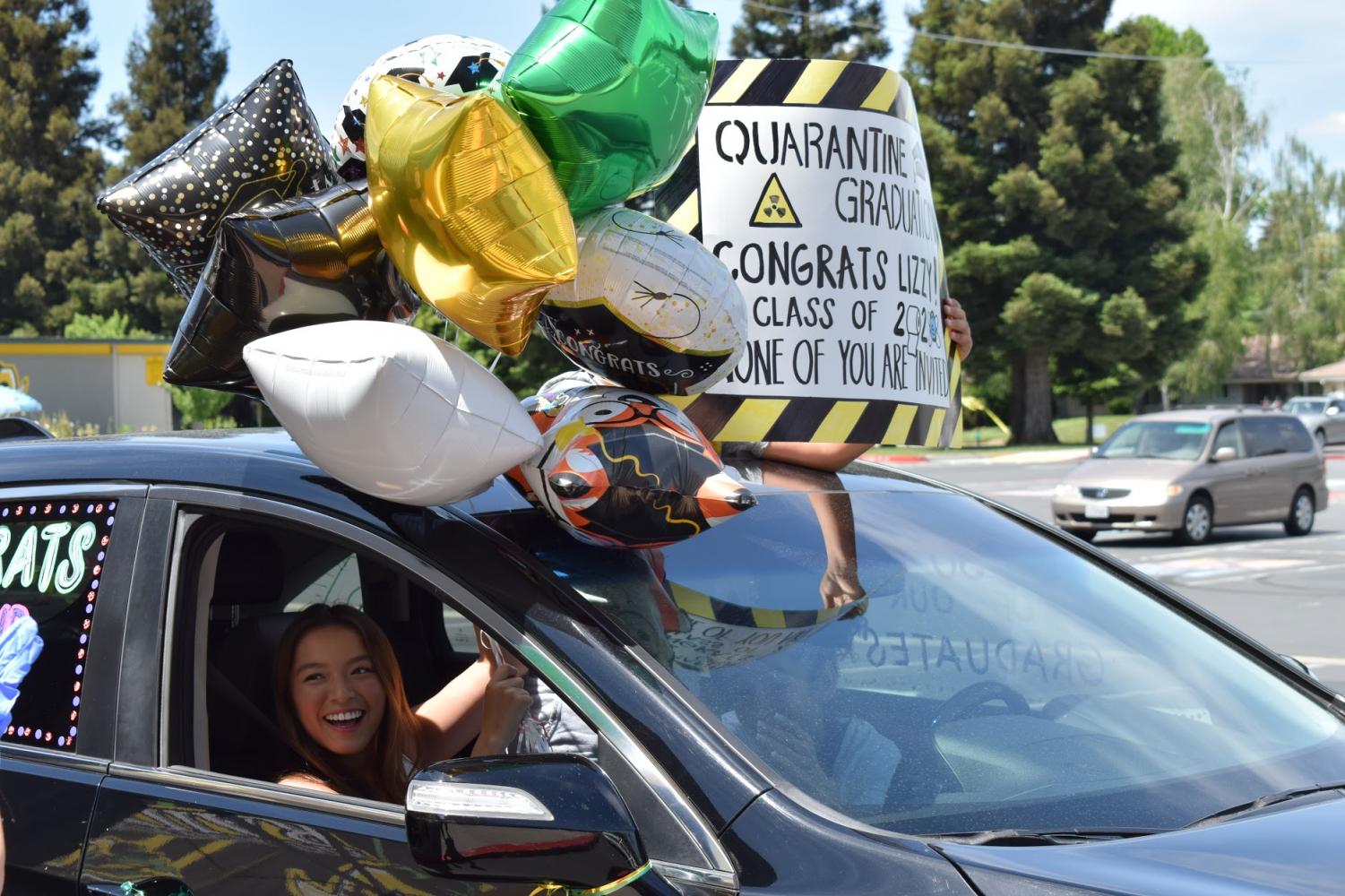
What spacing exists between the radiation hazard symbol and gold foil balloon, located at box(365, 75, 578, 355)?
3.70ft

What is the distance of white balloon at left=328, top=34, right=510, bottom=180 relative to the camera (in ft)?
7.97

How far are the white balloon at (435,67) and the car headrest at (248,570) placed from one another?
766mm

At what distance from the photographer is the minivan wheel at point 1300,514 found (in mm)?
17344

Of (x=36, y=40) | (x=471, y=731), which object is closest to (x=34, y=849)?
(x=471, y=731)

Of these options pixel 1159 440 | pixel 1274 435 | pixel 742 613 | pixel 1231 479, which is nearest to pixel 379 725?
pixel 742 613

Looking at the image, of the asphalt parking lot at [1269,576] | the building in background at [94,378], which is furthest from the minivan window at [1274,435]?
the building in background at [94,378]

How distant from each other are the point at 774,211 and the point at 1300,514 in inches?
636

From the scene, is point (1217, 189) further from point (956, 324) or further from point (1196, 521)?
point (956, 324)

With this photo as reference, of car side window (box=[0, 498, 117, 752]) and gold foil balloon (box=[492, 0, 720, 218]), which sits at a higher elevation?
gold foil balloon (box=[492, 0, 720, 218])

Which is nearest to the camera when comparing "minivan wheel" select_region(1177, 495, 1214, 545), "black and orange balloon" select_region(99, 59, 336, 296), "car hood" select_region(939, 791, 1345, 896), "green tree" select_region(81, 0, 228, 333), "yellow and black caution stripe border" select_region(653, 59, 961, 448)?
"car hood" select_region(939, 791, 1345, 896)

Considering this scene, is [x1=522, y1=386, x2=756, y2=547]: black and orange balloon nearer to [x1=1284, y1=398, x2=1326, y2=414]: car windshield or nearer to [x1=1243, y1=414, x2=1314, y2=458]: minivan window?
[x1=1243, y1=414, x2=1314, y2=458]: minivan window

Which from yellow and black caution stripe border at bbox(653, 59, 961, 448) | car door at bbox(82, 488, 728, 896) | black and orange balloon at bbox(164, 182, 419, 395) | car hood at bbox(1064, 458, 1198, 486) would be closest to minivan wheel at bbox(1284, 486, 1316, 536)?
car hood at bbox(1064, 458, 1198, 486)

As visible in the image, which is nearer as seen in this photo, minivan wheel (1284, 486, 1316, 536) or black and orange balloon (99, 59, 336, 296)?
black and orange balloon (99, 59, 336, 296)

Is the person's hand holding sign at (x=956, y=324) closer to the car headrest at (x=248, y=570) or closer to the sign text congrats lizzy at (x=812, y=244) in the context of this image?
the sign text congrats lizzy at (x=812, y=244)
